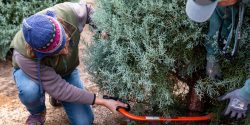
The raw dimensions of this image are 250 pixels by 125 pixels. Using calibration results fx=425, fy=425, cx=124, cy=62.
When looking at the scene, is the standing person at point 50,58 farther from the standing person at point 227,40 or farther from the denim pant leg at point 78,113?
the standing person at point 227,40

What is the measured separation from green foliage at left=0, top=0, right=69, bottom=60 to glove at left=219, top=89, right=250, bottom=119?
2589mm

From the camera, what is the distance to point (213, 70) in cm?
257

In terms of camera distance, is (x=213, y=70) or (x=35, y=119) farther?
(x=35, y=119)

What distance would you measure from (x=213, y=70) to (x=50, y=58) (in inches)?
41.2

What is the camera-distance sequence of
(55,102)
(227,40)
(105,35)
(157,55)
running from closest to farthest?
(227,40), (157,55), (105,35), (55,102)

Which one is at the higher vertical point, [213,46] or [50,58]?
[213,46]

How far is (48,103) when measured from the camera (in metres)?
3.61

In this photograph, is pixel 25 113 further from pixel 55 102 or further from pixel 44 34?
pixel 44 34

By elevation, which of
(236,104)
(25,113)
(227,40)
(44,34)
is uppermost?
(227,40)

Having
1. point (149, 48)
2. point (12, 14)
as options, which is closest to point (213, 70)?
point (149, 48)

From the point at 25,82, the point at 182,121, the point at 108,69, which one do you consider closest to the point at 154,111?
the point at 182,121

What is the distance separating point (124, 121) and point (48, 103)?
2.52 feet

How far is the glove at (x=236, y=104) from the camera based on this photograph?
7.98 feet

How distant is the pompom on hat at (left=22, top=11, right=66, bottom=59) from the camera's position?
8.23 feet
